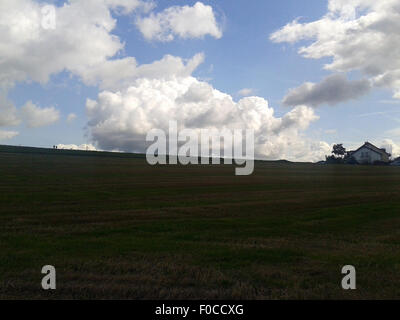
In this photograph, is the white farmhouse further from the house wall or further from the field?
the field

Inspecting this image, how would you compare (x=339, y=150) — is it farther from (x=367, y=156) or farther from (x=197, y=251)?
(x=197, y=251)

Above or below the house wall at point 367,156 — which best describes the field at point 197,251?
below

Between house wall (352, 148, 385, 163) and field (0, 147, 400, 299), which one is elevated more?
house wall (352, 148, 385, 163)

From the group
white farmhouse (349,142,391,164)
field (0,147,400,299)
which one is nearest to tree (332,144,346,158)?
white farmhouse (349,142,391,164)

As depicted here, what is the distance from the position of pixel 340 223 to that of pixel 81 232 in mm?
9945

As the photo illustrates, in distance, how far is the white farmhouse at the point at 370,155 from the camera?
363 ft

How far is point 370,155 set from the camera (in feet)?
367

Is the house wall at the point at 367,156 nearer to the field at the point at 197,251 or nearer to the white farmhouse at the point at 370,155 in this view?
the white farmhouse at the point at 370,155

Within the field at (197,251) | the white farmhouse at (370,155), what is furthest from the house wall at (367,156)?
the field at (197,251)

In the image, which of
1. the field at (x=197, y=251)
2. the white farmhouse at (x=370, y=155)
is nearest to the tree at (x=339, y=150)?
the white farmhouse at (x=370, y=155)

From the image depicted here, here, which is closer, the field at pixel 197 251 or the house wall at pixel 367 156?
the field at pixel 197 251

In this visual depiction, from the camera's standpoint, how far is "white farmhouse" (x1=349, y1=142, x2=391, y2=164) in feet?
363
